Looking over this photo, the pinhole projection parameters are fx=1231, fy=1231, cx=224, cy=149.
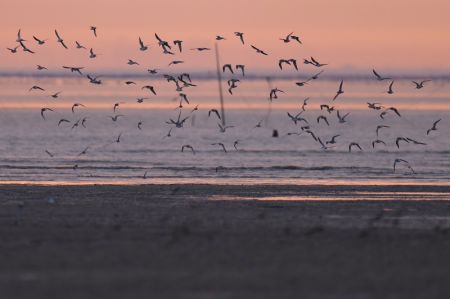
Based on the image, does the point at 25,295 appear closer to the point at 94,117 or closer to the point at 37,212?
the point at 37,212

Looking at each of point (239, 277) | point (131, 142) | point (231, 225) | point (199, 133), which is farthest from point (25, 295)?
point (199, 133)

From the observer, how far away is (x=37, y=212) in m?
29.3

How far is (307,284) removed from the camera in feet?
63.7

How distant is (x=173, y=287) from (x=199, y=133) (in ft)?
223

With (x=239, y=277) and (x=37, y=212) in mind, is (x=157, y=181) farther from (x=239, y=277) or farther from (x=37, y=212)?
(x=239, y=277)

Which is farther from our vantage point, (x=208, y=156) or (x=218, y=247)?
(x=208, y=156)

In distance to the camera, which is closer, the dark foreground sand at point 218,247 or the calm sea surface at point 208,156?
the dark foreground sand at point 218,247

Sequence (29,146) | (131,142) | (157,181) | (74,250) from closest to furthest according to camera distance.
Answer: (74,250), (157,181), (29,146), (131,142)

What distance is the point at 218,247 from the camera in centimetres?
2319

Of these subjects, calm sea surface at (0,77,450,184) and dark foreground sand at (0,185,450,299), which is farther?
calm sea surface at (0,77,450,184)

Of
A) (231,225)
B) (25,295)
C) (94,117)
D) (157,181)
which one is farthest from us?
(94,117)

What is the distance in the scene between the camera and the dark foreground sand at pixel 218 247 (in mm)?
19062

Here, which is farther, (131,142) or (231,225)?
(131,142)

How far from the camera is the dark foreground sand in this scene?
19.1 m
